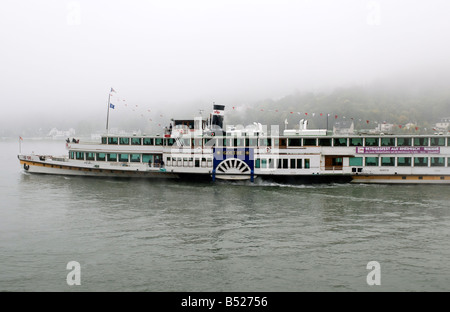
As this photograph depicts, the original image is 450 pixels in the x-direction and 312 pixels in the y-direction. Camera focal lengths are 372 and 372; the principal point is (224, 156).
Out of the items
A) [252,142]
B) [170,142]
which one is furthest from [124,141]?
[252,142]

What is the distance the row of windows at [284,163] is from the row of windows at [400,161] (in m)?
4.86

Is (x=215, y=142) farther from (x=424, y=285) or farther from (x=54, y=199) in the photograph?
(x=424, y=285)

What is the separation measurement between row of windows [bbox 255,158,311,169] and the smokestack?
251 inches

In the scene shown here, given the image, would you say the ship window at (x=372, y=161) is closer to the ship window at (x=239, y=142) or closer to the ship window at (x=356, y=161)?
the ship window at (x=356, y=161)

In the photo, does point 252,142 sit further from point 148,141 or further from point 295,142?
point 148,141

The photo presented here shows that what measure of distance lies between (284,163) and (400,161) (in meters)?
11.8

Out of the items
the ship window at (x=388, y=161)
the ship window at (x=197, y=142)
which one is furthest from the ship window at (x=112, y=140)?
the ship window at (x=388, y=161)

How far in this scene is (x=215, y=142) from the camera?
131 ft

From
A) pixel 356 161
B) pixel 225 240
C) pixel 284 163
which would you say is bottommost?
pixel 225 240

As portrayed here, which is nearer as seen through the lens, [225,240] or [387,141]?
[225,240]

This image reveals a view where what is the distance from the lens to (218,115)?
137 feet

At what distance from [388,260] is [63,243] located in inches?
625

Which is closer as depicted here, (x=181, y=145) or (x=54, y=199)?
(x=54, y=199)

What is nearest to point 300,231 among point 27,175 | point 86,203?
point 86,203
